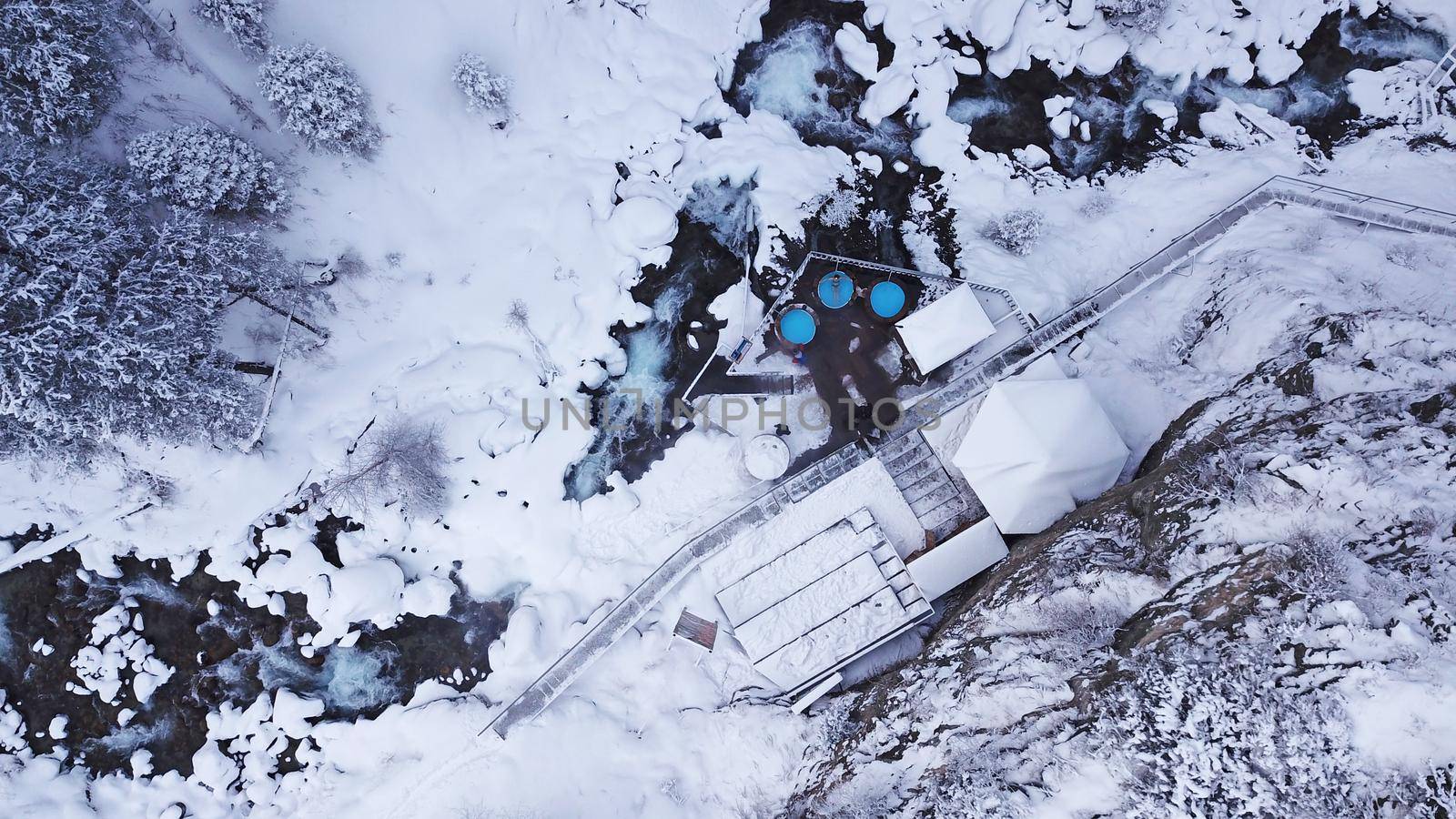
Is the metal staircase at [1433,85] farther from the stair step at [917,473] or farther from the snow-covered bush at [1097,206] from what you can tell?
the stair step at [917,473]

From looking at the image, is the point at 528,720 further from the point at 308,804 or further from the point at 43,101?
the point at 43,101

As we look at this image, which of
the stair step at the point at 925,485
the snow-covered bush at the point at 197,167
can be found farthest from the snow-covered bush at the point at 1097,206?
the snow-covered bush at the point at 197,167

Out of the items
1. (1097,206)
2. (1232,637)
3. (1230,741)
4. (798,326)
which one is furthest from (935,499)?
(1097,206)

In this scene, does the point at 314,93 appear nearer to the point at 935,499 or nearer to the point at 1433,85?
the point at 935,499

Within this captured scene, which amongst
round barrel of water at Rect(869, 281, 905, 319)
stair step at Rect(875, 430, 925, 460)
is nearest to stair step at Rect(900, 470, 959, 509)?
stair step at Rect(875, 430, 925, 460)

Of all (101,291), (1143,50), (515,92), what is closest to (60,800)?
(101,291)
